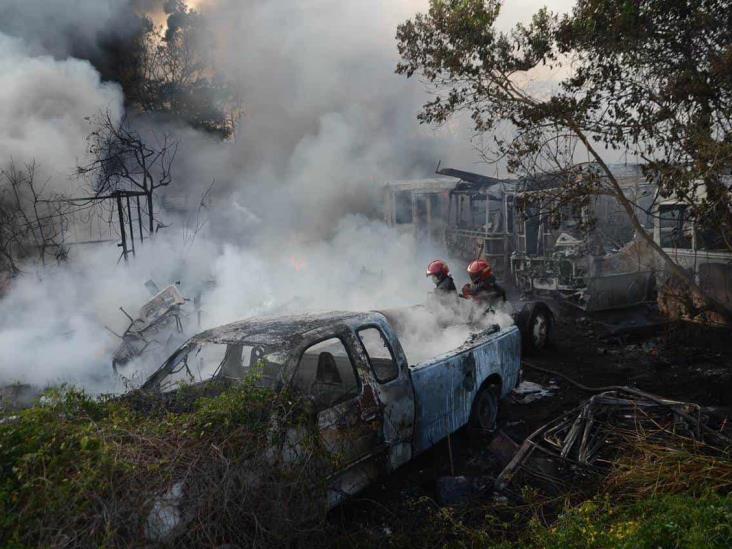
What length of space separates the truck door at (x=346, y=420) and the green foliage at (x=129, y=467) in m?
0.36

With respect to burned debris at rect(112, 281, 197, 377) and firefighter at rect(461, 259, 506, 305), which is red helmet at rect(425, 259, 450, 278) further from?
burned debris at rect(112, 281, 197, 377)

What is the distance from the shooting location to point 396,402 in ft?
15.1

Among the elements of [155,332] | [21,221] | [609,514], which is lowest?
[609,514]

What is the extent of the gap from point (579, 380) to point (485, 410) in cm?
265

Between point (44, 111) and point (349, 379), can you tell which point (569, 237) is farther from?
point (44, 111)

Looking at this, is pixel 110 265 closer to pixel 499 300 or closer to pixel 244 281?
pixel 244 281

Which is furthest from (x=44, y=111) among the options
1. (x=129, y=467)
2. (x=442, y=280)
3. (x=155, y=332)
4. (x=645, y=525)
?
(x=645, y=525)

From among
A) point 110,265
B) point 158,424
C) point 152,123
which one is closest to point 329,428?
point 158,424

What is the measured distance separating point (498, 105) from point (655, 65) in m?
1.86

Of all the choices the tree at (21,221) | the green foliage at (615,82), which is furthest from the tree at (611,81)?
the tree at (21,221)

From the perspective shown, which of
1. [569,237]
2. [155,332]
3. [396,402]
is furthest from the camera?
[569,237]

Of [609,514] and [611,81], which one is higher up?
[611,81]

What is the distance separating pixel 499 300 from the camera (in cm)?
866

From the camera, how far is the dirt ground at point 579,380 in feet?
16.0
